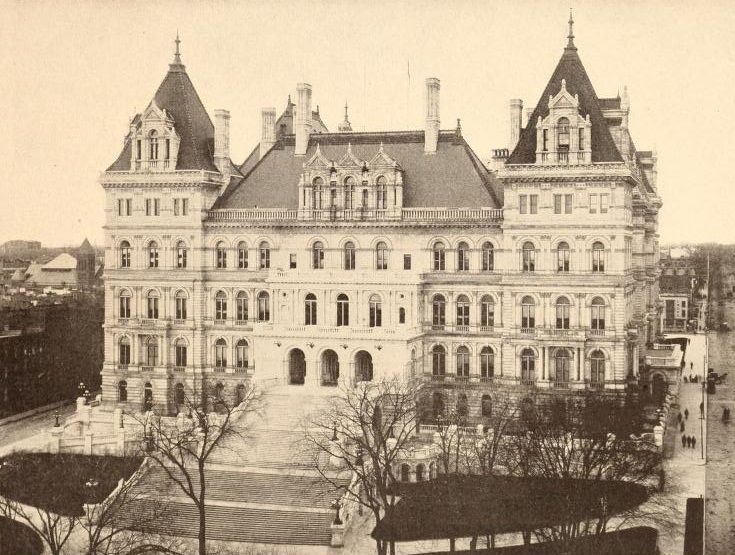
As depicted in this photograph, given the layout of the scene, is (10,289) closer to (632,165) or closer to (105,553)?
(632,165)

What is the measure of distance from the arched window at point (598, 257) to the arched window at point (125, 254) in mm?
Result: 32036

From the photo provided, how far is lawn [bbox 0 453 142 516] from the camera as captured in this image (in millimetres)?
47844

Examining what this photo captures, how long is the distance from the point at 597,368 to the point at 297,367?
63.9 ft

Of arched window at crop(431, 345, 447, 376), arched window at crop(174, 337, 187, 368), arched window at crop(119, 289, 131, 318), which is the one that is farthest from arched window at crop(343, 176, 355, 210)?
arched window at crop(119, 289, 131, 318)

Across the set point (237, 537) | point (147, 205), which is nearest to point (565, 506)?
point (237, 537)

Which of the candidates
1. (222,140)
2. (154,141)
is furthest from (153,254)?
(222,140)

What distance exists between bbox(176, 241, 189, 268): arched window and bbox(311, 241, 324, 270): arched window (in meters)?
9.00

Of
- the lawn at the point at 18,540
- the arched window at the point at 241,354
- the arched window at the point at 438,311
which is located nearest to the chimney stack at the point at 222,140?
the arched window at the point at 241,354

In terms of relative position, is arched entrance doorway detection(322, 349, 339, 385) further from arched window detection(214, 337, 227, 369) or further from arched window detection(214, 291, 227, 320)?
arched window detection(214, 291, 227, 320)

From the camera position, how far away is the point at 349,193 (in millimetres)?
67125

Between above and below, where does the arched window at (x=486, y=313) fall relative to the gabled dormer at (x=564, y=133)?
below

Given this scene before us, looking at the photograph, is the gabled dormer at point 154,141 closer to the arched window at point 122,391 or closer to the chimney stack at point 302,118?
the chimney stack at point 302,118

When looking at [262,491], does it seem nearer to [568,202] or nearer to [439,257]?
[439,257]

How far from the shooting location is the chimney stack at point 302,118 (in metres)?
70.1
